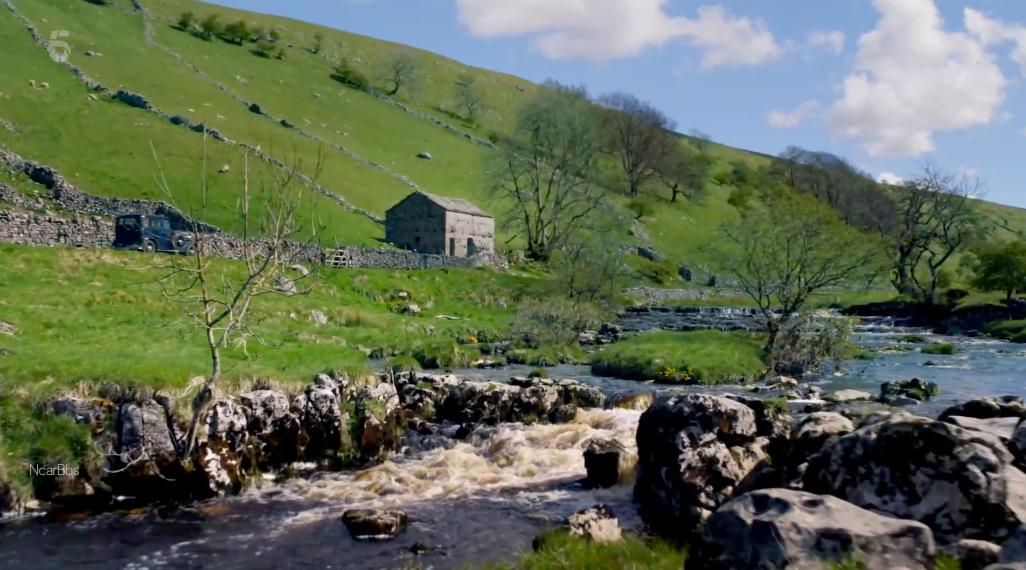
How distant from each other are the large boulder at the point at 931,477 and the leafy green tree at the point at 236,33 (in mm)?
130828

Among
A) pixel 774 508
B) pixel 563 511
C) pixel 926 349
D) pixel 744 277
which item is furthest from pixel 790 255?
pixel 774 508

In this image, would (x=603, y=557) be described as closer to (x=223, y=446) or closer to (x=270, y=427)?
(x=223, y=446)

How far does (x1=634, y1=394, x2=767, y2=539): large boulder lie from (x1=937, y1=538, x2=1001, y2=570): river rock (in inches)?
164

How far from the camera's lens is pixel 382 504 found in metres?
14.4

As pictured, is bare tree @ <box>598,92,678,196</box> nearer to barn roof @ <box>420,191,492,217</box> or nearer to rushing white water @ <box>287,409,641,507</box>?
barn roof @ <box>420,191,492,217</box>

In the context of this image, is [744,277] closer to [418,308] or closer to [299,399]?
[418,308]

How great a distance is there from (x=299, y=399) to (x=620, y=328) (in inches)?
1276

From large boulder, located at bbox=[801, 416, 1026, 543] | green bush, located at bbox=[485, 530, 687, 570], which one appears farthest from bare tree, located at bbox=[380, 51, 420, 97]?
large boulder, located at bbox=[801, 416, 1026, 543]

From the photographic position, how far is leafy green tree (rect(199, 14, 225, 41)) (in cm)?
12125

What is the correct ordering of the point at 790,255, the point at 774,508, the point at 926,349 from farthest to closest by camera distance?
the point at 926,349, the point at 790,255, the point at 774,508

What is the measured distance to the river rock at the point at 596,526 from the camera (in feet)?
35.7

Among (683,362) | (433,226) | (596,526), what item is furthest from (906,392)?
(433,226)

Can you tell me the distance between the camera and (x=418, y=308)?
45594 mm

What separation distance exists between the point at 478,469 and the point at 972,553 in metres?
10.8
